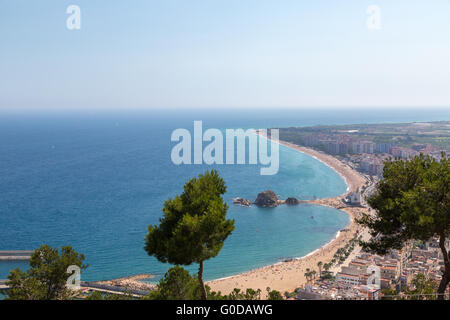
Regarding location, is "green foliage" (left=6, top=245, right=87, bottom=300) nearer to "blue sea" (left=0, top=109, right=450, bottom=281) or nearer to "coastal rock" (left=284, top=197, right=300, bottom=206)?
"blue sea" (left=0, top=109, right=450, bottom=281)

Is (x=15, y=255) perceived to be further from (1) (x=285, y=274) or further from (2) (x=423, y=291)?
(2) (x=423, y=291)

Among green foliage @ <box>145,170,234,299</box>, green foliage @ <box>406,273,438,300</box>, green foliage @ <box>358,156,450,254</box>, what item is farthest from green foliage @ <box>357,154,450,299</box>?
green foliage @ <box>145,170,234,299</box>

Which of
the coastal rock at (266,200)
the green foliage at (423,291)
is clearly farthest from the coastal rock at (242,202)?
the green foliage at (423,291)

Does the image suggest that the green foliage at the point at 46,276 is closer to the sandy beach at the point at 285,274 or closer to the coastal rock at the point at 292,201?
the sandy beach at the point at 285,274
